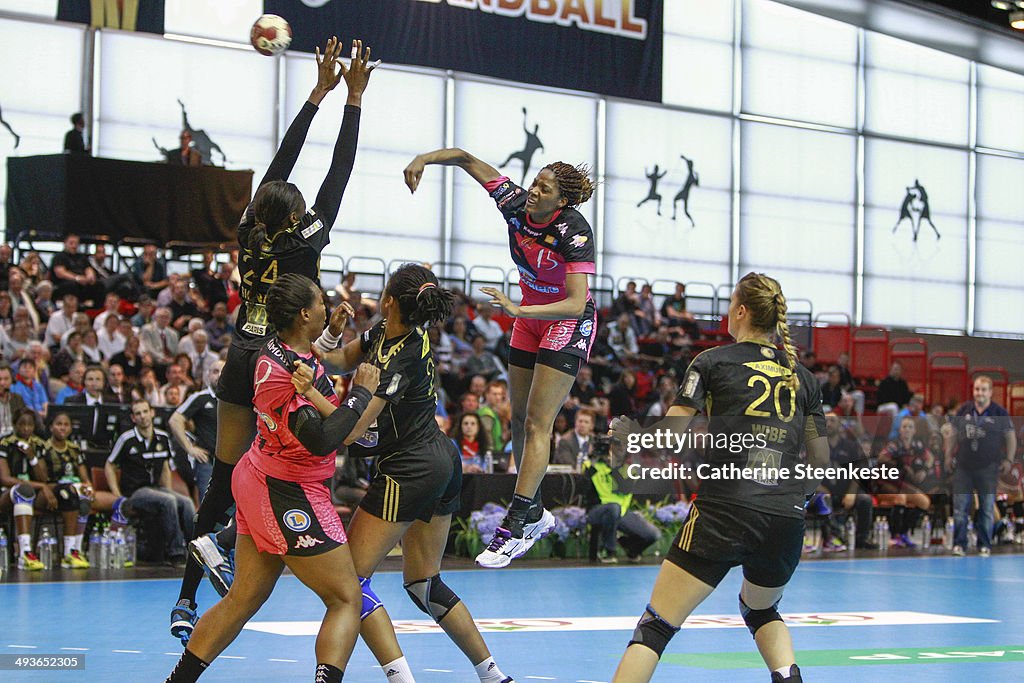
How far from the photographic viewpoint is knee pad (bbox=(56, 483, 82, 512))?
11977 mm

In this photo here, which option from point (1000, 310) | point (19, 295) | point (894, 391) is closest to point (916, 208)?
point (1000, 310)

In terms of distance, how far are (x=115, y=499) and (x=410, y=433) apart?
7223 millimetres

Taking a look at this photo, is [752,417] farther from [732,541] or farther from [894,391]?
[894,391]

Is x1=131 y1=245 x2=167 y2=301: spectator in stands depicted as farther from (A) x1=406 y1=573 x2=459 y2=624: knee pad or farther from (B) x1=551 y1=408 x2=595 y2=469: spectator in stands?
(A) x1=406 y1=573 x2=459 y2=624: knee pad

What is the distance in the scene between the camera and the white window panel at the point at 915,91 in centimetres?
2877

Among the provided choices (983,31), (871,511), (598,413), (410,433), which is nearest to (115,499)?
(598,413)

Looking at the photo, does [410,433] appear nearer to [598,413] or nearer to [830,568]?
[830,568]

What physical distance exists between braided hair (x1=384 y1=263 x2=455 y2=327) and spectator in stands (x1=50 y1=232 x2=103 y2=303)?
1129 centimetres

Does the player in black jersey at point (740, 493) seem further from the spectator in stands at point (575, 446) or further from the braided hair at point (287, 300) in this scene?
the spectator in stands at point (575, 446)

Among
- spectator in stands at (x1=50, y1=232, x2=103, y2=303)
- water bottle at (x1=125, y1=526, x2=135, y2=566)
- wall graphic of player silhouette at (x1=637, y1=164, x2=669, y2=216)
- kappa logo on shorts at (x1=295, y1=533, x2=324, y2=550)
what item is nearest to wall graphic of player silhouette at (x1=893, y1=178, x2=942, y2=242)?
wall graphic of player silhouette at (x1=637, y1=164, x2=669, y2=216)

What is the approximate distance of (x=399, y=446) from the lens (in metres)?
5.83

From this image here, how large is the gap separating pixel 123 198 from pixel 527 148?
951 cm

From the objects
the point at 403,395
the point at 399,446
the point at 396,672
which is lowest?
the point at 396,672

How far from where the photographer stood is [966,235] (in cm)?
2950
